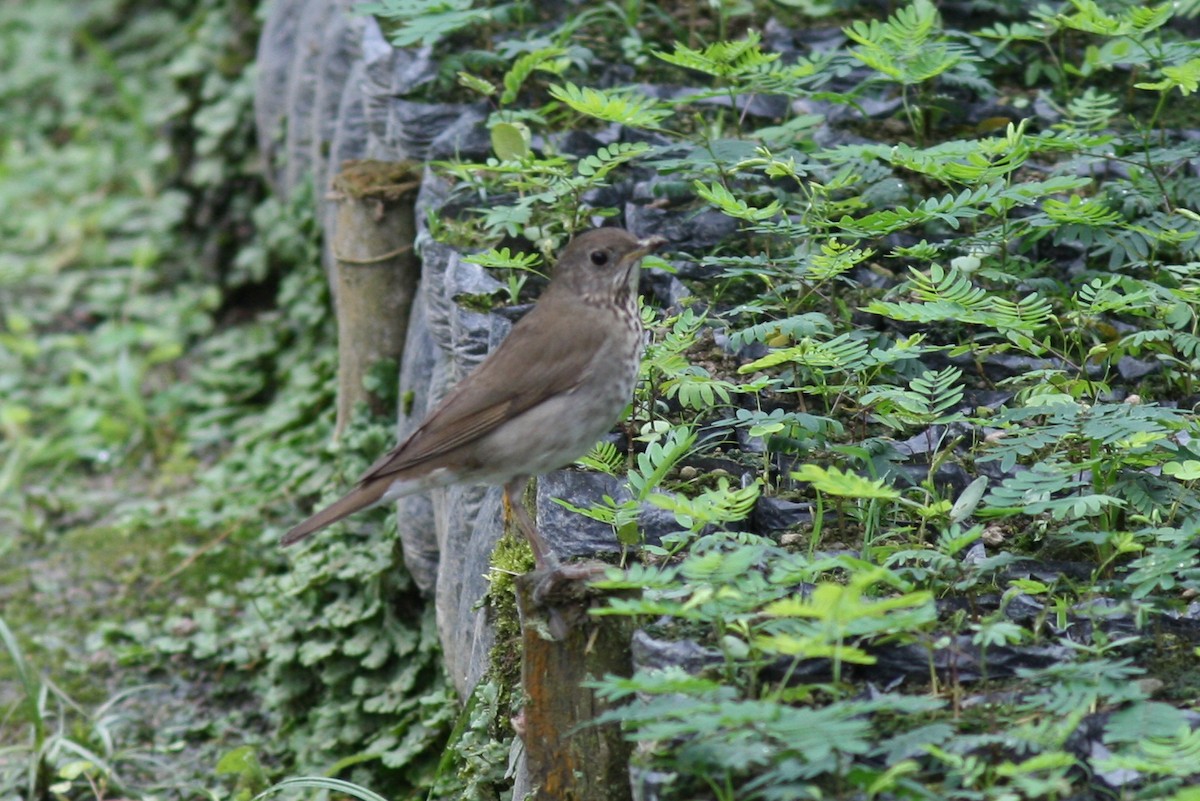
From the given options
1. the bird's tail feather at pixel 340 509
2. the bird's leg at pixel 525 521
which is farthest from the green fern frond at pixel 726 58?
the bird's tail feather at pixel 340 509

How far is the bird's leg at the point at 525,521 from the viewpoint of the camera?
4070mm

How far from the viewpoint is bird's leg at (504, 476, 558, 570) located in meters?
4.07

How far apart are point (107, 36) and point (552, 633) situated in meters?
10.4

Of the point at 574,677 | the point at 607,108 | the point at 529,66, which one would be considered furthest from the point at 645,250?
the point at 574,677

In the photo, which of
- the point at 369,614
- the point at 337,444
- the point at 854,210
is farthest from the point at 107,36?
the point at 854,210

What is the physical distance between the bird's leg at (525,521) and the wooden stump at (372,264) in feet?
6.74

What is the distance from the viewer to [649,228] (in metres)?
5.43

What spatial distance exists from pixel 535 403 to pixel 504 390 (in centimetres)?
13

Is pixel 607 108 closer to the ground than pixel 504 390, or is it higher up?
higher up

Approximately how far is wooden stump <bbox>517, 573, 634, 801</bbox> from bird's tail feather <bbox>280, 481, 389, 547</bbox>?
3.06 feet

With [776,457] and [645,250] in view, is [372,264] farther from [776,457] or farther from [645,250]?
[776,457]

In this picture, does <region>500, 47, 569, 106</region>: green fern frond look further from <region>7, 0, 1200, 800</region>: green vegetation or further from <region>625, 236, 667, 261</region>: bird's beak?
<region>625, 236, 667, 261</region>: bird's beak

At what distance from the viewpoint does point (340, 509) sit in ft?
14.4

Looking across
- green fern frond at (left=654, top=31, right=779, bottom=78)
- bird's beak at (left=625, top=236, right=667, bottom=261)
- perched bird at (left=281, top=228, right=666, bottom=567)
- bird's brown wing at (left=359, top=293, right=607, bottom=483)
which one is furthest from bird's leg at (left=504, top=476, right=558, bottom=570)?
green fern frond at (left=654, top=31, right=779, bottom=78)
